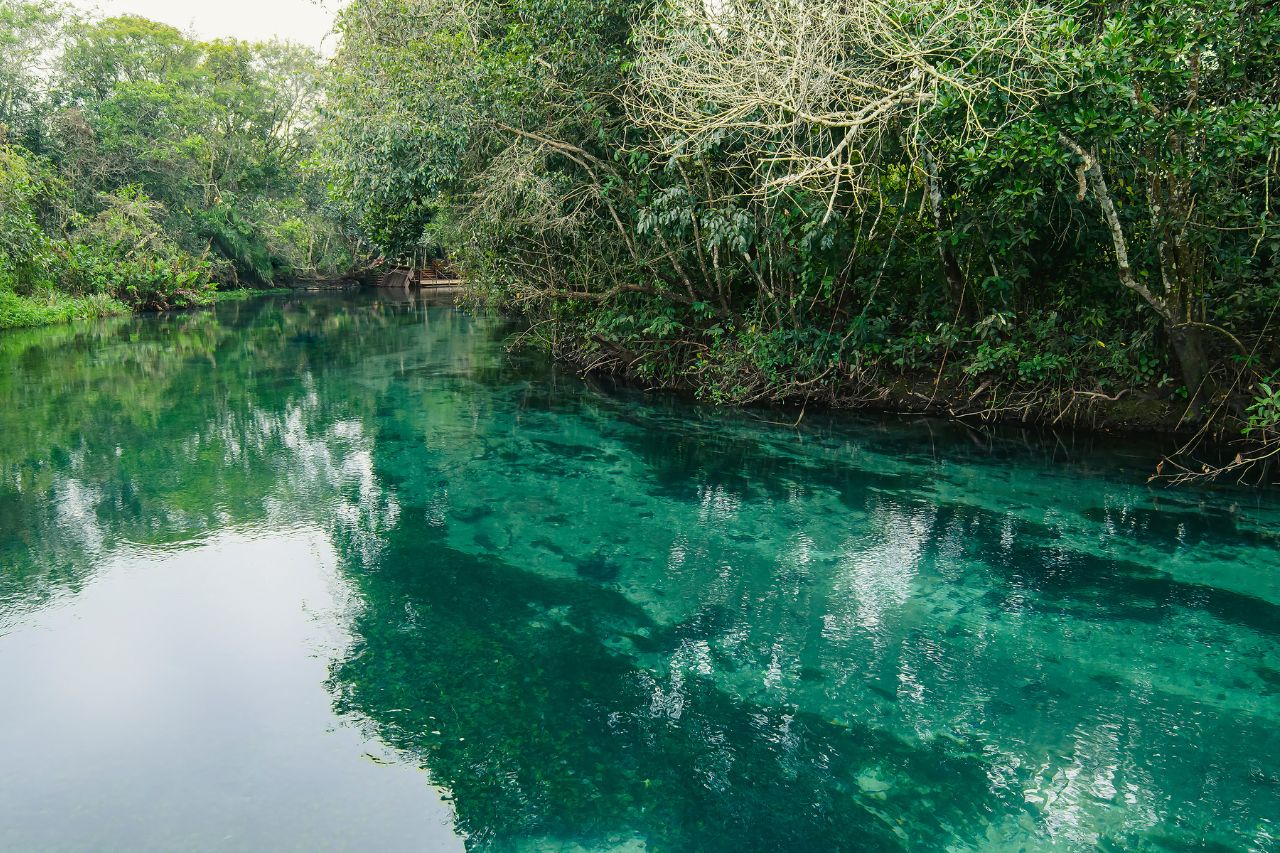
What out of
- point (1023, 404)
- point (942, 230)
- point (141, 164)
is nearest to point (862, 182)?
point (942, 230)

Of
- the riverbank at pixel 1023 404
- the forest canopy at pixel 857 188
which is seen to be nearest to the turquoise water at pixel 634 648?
the riverbank at pixel 1023 404

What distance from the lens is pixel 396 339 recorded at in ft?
66.8

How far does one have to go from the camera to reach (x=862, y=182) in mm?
8875

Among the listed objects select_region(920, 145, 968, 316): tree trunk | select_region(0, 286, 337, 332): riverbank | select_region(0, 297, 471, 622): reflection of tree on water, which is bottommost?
select_region(0, 297, 471, 622): reflection of tree on water

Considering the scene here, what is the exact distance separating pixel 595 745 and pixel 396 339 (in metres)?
17.8

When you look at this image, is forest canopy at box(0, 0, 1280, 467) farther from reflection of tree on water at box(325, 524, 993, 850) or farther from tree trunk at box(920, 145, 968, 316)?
reflection of tree on water at box(325, 524, 993, 850)

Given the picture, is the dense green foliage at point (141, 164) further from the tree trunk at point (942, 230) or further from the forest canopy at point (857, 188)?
the tree trunk at point (942, 230)

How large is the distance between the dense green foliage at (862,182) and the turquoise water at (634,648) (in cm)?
135

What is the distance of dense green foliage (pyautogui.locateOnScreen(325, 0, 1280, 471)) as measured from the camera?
6.82m

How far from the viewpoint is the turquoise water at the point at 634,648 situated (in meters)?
3.50

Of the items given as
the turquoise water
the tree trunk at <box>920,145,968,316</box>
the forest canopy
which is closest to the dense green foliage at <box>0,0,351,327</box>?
the forest canopy

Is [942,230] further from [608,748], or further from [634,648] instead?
[608,748]

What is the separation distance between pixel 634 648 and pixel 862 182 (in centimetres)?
609

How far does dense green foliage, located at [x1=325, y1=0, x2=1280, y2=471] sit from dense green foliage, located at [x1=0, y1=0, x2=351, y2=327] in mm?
15109
